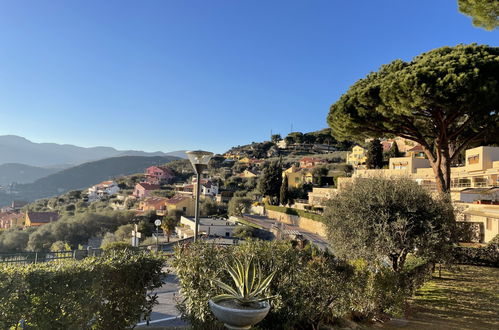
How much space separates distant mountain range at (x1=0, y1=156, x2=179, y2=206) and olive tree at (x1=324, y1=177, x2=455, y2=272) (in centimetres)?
12198

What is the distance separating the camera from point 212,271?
498 cm

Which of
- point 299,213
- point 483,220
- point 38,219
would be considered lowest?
point 38,219

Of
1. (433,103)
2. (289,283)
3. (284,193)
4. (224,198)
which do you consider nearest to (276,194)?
(284,193)

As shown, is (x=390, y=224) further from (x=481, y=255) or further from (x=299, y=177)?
(x=299, y=177)

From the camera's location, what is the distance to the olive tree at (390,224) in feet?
27.3

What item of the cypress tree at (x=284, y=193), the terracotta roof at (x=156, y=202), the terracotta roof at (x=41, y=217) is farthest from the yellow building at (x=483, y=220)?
the terracotta roof at (x=41, y=217)

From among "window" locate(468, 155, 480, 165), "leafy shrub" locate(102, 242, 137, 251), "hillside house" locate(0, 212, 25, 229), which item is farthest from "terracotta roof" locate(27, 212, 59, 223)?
"window" locate(468, 155, 480, 165)

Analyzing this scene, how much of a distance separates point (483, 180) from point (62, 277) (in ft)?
107

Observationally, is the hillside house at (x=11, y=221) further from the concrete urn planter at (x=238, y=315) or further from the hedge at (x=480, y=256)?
the concrete urn planter at (x=238, y=315)

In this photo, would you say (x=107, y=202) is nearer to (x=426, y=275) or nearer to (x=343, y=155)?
(x=343, y=155)

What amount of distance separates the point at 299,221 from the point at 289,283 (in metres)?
34.2

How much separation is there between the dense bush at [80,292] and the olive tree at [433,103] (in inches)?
423

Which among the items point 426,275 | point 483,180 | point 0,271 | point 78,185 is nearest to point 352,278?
point 426,275

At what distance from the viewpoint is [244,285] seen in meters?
4.80
